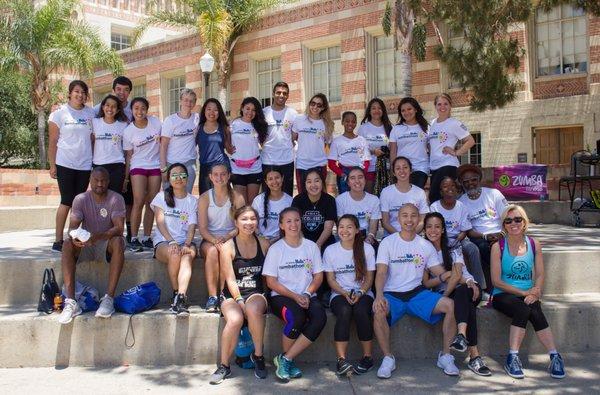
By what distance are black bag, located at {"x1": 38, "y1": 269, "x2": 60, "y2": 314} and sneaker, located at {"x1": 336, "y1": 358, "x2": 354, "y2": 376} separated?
9.51 ft

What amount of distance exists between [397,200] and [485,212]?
1.00 meters

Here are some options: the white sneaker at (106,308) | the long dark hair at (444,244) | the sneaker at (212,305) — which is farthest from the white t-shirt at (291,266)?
the white sneaker at (106,308)

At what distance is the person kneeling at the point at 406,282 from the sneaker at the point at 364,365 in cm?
17

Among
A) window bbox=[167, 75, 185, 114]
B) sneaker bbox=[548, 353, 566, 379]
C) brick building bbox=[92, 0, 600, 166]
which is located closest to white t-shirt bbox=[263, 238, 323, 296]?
sneaker bbox=[548, 353, 566, 379]

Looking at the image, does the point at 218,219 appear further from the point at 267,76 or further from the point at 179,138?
the point at 267,76

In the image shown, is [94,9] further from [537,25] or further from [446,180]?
[446,180]

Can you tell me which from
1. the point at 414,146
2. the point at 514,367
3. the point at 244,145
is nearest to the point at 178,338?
the point at 244,145

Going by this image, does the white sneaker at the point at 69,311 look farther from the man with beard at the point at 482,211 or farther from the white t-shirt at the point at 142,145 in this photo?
the man with beard at the point at 482,211

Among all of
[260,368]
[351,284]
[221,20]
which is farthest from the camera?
[221,20]

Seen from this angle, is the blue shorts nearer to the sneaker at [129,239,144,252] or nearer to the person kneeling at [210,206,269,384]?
the person kneeling at [210,206,269,384]

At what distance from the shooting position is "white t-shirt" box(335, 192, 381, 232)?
Result: 21.0 feet

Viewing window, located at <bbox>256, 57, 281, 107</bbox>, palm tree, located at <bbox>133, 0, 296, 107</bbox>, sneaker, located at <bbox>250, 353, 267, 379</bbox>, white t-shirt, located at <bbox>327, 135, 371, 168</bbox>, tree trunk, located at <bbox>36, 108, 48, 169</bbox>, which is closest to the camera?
sneaker, located at <bbox>250, 353, 267, 379</bbox>

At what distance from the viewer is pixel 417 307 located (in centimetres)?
545

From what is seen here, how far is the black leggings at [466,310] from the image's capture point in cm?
520
